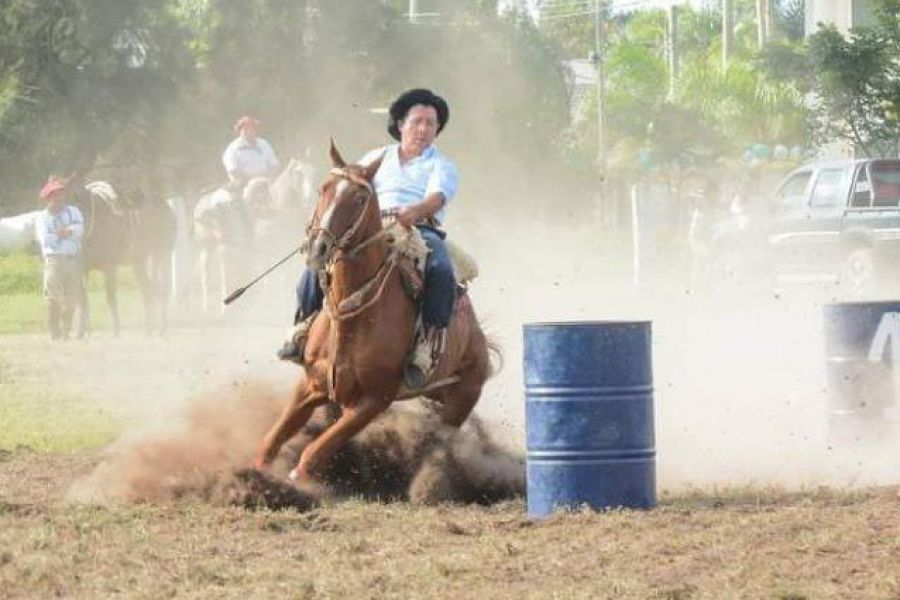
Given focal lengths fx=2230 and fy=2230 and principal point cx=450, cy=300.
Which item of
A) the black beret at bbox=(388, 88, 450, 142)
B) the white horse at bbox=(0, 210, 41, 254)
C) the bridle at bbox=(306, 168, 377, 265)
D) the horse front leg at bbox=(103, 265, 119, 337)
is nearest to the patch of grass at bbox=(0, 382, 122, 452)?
the black beret at bbox=(388, 88, 450, 142)

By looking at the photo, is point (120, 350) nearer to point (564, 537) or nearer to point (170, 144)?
point (564, 537)

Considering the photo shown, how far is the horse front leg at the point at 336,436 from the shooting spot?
11391 mm

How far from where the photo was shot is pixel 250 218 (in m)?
30.3

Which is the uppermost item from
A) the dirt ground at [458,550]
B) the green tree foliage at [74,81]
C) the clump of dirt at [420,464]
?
the green tree foliage at [74,81]

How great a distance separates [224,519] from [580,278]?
26133 millimetres

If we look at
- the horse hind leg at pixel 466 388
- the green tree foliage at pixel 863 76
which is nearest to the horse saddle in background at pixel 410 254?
the horse hind leg at pixel 466 388

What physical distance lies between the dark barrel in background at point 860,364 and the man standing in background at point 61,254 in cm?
1646

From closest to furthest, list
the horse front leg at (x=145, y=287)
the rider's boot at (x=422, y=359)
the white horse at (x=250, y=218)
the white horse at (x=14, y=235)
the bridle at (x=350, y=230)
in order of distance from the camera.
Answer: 1. the bridle at (x=350, y=230)
2. the rider's boot at (x=422, y=359)
3. the horse front leg at (x=145, y=287)
4. the white horse at (x=250, y=218)
5. the white horse at (x=14, y=235)

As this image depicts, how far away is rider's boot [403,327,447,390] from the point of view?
456 inches

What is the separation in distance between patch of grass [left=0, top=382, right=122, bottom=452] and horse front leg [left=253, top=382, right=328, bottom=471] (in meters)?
3.42

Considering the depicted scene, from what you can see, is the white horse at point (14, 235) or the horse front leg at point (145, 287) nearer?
the horse front leg at point (145, 287)

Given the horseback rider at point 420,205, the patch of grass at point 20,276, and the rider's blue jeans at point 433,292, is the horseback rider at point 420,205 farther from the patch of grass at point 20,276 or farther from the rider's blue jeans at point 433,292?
the patch of grass at point 20,276

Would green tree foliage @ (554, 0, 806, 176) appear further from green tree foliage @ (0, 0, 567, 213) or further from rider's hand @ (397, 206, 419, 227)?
rider's hand @ (397, 206, 419, 227)

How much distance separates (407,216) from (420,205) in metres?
0.13
